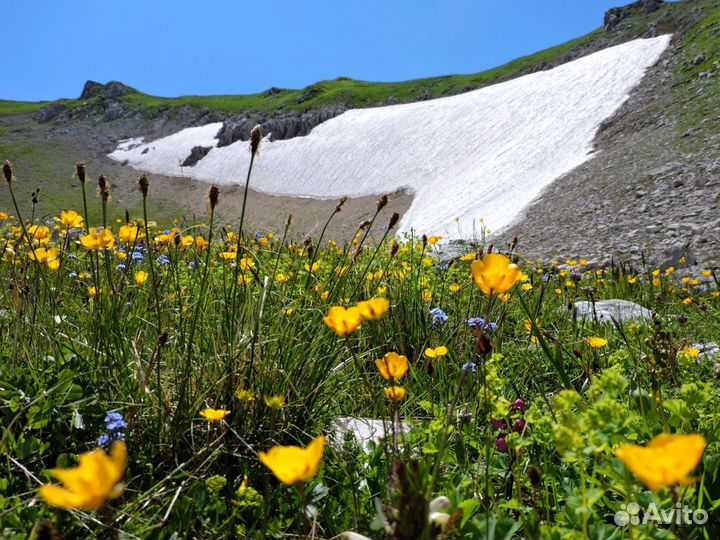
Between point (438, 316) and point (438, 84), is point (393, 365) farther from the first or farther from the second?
point (438, 84)

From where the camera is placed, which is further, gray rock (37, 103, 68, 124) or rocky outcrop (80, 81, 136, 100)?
rocky outcrop (80, 81, 136, 100)

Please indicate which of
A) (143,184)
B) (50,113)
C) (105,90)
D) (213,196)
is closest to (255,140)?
(213,196)

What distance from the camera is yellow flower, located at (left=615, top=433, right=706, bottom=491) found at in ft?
1.71

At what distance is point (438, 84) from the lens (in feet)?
155

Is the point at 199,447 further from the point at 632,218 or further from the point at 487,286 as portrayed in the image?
the point at 632,218

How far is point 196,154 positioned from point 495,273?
1543 inches

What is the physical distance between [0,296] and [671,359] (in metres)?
2.99

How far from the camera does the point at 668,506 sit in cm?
114

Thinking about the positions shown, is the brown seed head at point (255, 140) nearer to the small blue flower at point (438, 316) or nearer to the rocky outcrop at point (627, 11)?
the small blue flower at point (438, 316)

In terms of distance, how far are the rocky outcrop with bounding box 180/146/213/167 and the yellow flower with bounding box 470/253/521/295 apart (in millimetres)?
38103

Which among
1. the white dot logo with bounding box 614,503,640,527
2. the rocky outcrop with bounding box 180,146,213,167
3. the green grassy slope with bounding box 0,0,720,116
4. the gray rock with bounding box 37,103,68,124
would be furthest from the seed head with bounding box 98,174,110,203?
the gray rock with bounding box 37,103,68,124

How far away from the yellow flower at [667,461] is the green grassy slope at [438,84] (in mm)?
18045

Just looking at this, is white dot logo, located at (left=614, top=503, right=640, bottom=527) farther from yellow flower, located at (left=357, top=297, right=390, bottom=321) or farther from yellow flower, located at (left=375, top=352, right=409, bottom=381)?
yellow flower, located at (left=357, top=297, right=390, bottom=321)

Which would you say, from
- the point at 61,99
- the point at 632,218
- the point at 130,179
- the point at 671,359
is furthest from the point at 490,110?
the point at 61,99
